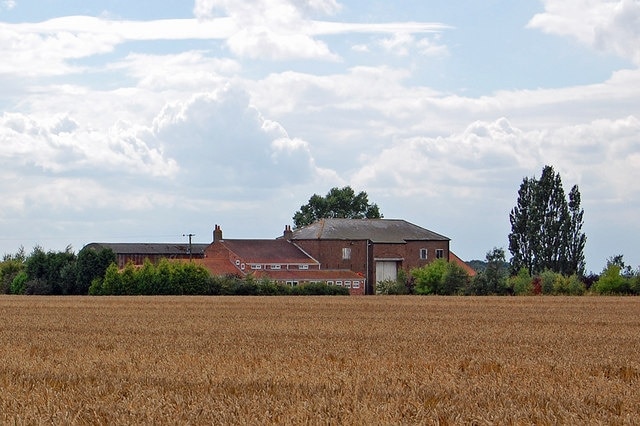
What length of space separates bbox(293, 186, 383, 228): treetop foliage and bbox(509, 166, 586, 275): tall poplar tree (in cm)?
4736

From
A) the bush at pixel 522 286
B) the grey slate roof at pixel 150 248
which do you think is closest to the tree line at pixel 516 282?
the bush at pixel 522 286

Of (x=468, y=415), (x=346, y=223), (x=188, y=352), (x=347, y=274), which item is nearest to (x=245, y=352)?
(x=188, y=352)

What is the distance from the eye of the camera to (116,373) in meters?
16.6

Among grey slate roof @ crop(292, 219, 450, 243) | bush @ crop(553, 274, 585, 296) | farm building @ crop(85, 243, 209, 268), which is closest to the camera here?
bush @ crop(553, 274, 585, 296)

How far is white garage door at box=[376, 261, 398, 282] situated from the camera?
112438 mm

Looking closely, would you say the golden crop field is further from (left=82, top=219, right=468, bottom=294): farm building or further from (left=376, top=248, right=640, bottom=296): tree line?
(left=82, top=219, right=468, bottom=294): farm building

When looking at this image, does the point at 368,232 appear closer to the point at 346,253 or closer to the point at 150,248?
the point at 346,253

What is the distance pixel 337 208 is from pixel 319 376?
474 ft

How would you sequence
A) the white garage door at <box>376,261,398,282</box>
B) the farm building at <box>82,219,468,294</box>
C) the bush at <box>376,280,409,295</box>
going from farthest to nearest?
the white garage door at <box>376,261,398,282</box> < the farm building at <box>82,219,468,294</box> < the bush at <box>376,280,409,295</box>

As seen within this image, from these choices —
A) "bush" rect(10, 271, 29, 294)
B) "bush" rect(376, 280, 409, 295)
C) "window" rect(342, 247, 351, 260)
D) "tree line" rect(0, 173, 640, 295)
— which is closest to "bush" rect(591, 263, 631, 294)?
"tree line" rect(0, 173, 640, 295)

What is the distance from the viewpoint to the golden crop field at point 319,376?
39.2 feet

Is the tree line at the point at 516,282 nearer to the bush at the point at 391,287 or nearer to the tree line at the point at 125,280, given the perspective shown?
the bush at the point at 391,287

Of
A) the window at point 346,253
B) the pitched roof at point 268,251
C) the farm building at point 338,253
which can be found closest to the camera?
the farm building at point 338,253

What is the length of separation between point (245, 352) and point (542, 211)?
95945mm
